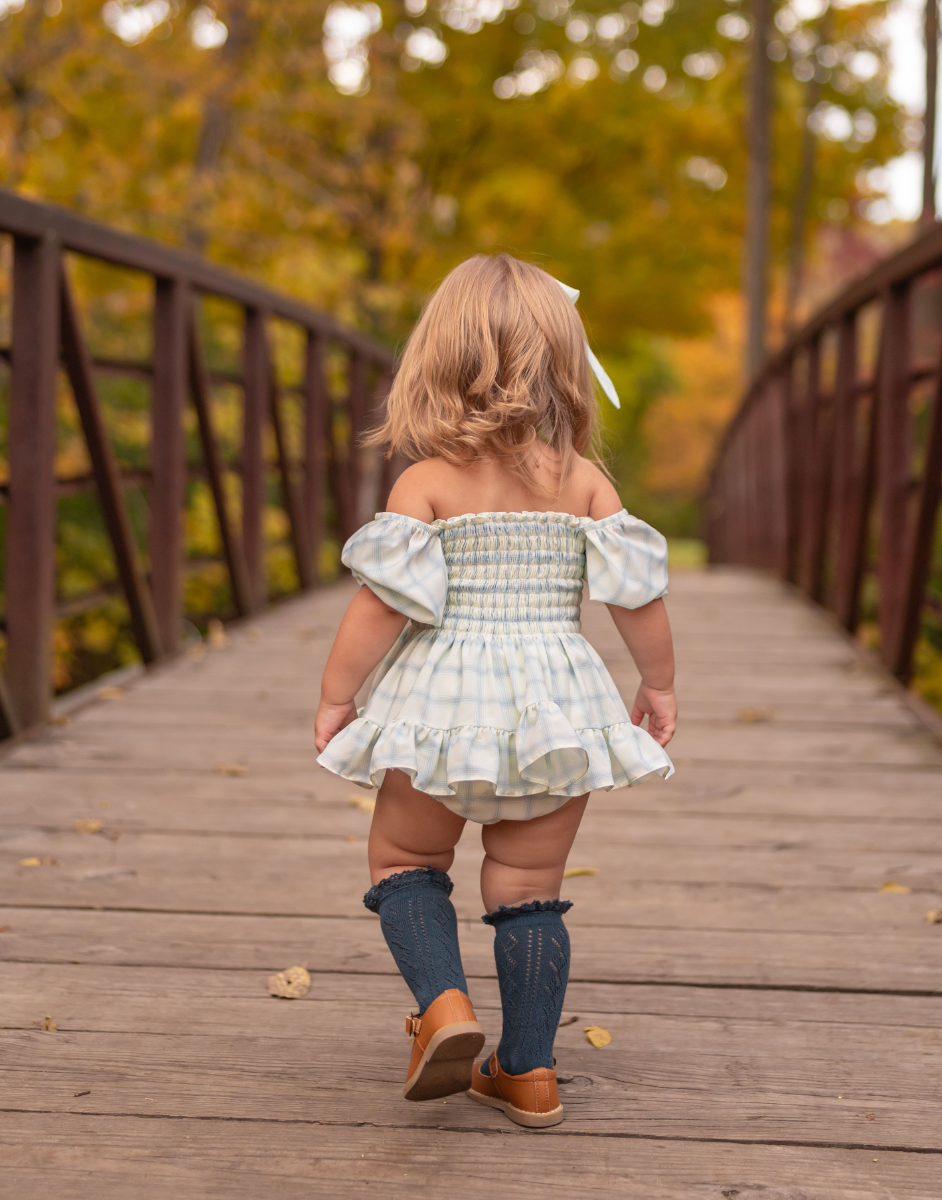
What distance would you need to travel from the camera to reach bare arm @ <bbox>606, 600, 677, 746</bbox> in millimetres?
1787

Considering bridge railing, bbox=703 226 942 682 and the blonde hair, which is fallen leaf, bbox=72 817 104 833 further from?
bridge railing, bbox=703 226 942 682

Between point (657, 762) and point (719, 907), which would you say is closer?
point (657, 762)

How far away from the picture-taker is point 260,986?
203cm

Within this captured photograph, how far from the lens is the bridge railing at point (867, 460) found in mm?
3848

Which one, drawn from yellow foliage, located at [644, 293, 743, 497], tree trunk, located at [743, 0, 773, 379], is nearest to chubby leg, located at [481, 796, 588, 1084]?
tree trunk, located at [743, 0, 773, 379]

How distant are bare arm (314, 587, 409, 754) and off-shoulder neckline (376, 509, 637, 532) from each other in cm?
12

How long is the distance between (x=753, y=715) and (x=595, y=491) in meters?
2.32

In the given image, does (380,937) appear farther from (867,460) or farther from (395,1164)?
(867,460)

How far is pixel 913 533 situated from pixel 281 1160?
294 centimetres

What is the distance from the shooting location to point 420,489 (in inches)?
68.1

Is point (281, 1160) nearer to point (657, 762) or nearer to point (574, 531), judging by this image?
point (657, 762)

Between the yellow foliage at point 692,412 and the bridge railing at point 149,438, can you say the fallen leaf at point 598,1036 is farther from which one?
the yellow foliage at point 692,412

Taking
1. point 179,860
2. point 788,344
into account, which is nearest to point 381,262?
point 788,344

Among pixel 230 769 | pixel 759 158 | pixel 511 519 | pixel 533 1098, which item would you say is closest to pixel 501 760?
pixel 511 519
